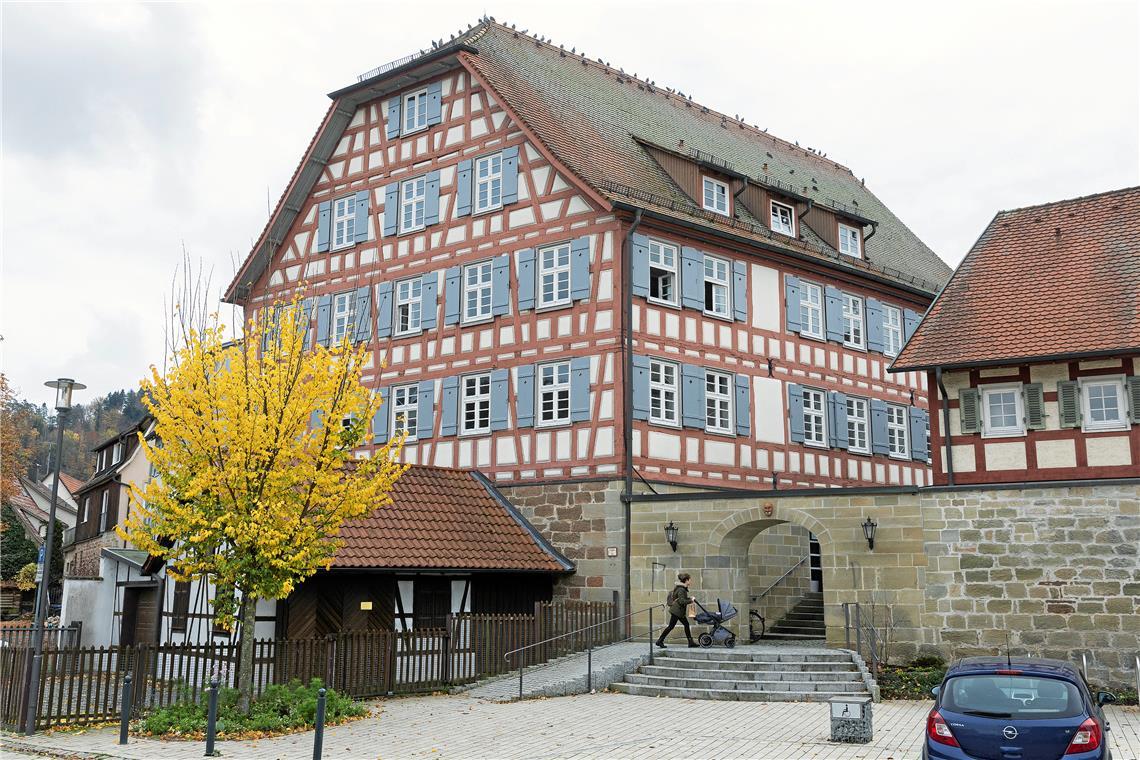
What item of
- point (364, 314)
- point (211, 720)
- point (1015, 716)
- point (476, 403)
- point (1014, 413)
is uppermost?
point (364, 314)

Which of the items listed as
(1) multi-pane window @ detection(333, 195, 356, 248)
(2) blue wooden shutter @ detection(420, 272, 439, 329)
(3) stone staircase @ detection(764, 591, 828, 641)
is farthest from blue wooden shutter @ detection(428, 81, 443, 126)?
(3) stone staircase @ detection(764, 591, 828, 641)

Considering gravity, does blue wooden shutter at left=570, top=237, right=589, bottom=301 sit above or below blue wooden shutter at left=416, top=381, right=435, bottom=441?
above

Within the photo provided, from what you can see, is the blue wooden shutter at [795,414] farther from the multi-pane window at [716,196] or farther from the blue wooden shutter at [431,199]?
the blue wooden shutter at [431,199]

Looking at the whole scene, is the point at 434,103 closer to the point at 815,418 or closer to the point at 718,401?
the point at 718,401

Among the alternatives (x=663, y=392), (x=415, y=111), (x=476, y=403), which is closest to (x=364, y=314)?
(x=476, y=403)

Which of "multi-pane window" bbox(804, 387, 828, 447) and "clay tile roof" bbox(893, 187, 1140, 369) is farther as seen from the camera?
"multi-pane window" bbox(804, 387, 828, 447)

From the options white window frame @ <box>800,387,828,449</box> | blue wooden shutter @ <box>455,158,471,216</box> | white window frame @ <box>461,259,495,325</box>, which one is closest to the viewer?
white window frame @ <box>461,259,495,325</box>

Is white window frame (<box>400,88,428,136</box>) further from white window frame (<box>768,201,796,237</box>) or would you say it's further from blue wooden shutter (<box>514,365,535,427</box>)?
white window frame (<box>768,201,796,237</box>)

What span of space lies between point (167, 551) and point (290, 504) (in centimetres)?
170

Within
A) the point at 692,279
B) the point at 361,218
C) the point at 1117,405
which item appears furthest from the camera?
the point at 361,218

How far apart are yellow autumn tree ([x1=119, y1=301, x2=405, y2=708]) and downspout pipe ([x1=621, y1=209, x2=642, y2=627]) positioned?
7626 mm

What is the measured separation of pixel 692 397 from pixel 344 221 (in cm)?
1059

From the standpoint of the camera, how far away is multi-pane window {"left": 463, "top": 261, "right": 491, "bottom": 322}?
25.8 meters

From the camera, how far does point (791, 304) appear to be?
27.0m
